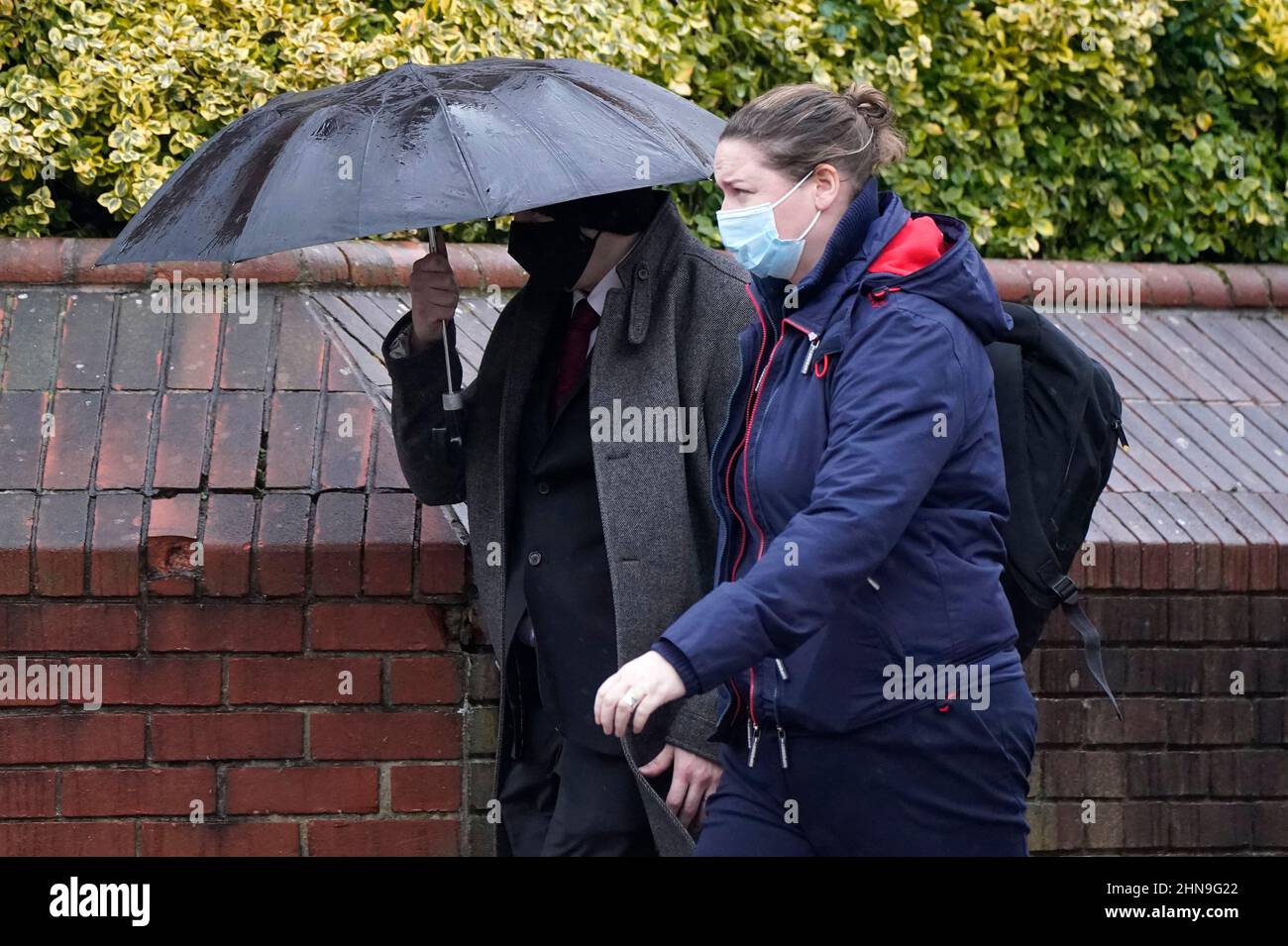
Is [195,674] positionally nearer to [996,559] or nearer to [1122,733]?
[996,559]

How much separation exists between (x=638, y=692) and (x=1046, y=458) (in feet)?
3.35

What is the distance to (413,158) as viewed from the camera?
2865 millimetres

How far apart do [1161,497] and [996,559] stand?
185cm

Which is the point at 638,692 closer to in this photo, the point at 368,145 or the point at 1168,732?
the point at 368,145

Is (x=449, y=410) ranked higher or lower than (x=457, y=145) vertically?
lower

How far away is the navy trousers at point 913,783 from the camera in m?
2.54

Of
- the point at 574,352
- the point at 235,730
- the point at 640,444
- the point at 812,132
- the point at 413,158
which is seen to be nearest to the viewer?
the point at 812,132

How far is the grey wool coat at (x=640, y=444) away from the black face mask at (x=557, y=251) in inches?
3.3

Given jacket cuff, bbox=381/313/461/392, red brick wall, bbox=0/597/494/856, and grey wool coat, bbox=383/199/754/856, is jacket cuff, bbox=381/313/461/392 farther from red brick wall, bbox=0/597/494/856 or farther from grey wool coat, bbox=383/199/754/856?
red brick wall, bbox=0/597/494/856

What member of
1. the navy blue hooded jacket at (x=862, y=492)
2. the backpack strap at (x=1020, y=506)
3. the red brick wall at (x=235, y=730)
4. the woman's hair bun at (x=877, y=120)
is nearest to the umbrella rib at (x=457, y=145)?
the navy blue hooded jacket at (x=862, y=492)

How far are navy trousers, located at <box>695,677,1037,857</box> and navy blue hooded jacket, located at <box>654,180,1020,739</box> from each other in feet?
0.17

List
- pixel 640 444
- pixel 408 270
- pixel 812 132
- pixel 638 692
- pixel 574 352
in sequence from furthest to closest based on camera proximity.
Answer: pixel 408 270, pixel 574 352, pixel 640 444, pixel 812 132, pixel 638 692

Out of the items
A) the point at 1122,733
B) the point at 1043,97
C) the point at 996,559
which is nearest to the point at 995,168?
the point at 1043,97

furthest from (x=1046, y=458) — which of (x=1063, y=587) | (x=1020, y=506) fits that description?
(x=1063, y=587)
